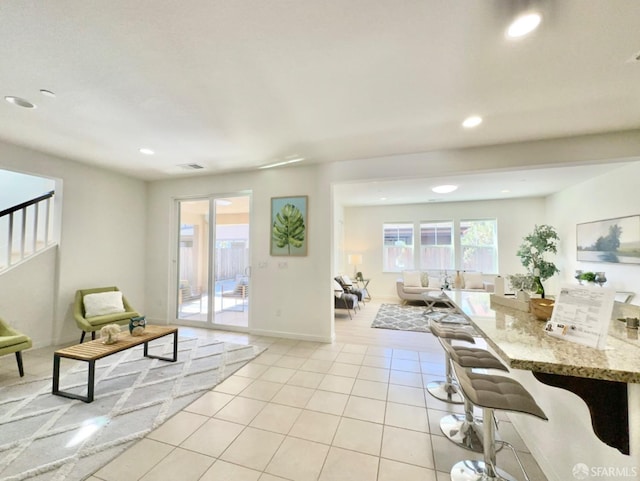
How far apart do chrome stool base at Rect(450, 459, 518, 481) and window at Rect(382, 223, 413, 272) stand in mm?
6452

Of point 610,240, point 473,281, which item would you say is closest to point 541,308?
point 610,240

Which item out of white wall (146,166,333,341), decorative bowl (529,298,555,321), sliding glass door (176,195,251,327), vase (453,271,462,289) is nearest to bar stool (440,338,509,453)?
decorative bowl (529,298,555,321)

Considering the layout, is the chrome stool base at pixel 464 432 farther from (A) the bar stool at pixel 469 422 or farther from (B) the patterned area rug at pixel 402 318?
(B) the patterned area rug at pixel 402 318

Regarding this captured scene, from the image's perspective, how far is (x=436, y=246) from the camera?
7676 mm

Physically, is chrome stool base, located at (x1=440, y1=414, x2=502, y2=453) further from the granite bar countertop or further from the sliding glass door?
the sliding glass door

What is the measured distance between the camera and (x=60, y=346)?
3.83m

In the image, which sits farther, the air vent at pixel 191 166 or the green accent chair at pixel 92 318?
the air vent at pixel 191 166

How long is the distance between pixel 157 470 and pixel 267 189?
11.8 feet

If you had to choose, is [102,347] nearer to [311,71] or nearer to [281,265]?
[281,265]

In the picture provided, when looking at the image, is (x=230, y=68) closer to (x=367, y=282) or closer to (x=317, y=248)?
(x=317, y=248)

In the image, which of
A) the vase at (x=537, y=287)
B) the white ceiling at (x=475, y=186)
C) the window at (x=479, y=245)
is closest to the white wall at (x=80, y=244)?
the white ceiling at (x=475, y=186)

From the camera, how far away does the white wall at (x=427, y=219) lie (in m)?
7.04

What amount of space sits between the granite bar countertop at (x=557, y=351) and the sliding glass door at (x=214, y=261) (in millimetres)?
3741

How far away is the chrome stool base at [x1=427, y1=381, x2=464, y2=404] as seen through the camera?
2.47m
